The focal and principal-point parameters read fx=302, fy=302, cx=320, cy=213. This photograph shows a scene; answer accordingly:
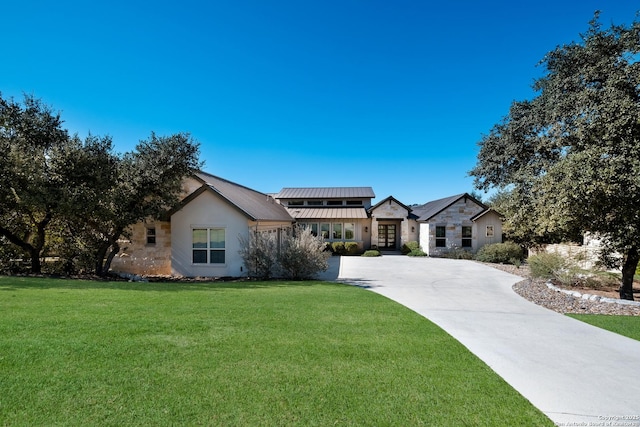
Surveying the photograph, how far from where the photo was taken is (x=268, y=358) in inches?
184

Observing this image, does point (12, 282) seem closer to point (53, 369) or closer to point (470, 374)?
point (53, 369)

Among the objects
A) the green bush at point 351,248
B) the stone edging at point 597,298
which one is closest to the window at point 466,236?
the green bush at point 351,248

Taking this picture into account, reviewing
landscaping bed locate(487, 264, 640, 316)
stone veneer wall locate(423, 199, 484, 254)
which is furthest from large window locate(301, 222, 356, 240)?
landscaping bed locate(487, 264, 640, 316)

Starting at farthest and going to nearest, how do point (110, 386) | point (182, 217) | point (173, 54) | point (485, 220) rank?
point (485, 220) → point (182, 217) → point (173, 54) → point (110, 386)

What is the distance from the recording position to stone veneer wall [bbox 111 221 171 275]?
634 inches

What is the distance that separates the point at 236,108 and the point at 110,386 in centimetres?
1761

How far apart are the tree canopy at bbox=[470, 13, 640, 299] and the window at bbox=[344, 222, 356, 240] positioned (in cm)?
1550

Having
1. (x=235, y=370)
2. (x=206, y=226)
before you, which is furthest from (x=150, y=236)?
(x=235, y=370)

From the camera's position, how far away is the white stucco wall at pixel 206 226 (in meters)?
15.2

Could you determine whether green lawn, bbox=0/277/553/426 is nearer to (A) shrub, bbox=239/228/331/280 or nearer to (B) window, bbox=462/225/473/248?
(A) shrub, bbox=239/228/331/280

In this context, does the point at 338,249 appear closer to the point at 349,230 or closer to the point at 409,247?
the point at 349,230

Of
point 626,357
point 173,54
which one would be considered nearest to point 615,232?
point 626,357

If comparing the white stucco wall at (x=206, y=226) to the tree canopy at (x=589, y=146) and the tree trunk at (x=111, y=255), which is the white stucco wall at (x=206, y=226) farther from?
the tree canopy at (x=589, y=146)

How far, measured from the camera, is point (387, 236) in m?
30.5
